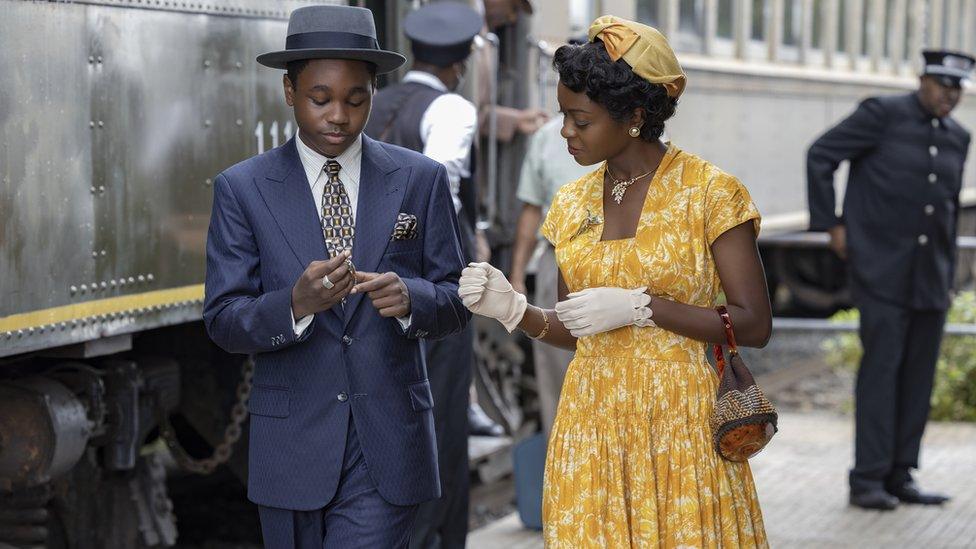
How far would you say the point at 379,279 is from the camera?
3201 millimetres

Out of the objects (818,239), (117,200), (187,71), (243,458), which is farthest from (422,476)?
(818,239)

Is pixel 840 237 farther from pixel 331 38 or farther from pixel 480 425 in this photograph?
pixel 331 38

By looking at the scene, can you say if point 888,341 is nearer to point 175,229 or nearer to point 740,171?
point 175,229

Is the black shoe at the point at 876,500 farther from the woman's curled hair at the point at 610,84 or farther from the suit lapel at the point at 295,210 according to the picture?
the suit lapel at the point at 295,210

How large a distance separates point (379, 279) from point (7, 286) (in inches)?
54.2

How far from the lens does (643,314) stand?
130 inches

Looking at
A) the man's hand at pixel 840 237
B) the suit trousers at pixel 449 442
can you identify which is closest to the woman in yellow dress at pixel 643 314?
the suit trousers at pixel 449 442

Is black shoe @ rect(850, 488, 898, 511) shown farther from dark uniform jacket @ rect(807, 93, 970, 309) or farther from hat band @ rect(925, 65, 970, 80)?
hat band @ rect(925, 65, 970, 80)

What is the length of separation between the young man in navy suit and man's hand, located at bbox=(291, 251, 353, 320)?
0.32 feet

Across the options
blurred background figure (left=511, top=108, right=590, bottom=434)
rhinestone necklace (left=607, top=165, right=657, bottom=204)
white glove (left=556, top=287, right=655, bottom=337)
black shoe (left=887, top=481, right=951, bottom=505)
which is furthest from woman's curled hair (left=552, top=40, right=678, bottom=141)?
black shoe (left=887, top=481, right=951, bottom=505)

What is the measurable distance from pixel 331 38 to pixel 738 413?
114 cm

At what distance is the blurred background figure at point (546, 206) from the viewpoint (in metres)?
5.96

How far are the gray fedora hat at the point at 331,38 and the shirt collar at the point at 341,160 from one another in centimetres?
18

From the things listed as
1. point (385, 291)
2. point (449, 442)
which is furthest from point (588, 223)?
point (449, 442)
